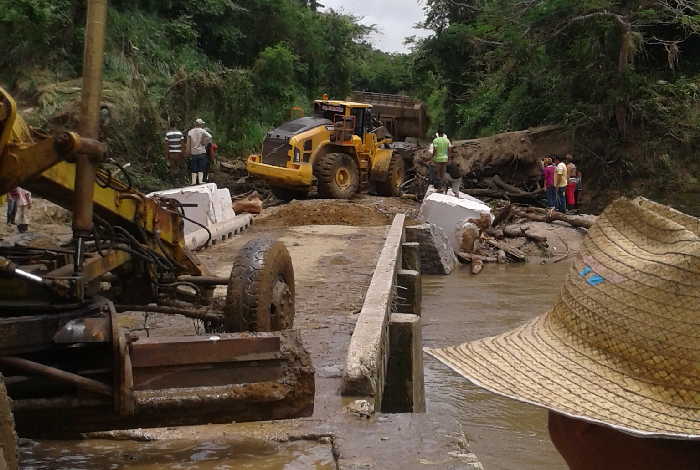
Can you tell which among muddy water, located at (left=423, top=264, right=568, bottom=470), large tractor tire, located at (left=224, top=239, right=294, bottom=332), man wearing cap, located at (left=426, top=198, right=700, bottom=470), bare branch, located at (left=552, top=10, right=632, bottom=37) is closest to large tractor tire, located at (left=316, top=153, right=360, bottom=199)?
muddy water, located at (left=423, top=264, right=568, bottom=470)

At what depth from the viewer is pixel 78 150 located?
12.7ft

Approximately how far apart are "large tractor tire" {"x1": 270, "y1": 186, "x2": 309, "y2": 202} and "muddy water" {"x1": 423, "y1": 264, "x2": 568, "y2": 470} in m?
4.98

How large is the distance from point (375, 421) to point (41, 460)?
6.15ft

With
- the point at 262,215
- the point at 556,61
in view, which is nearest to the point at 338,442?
the point at 262,215

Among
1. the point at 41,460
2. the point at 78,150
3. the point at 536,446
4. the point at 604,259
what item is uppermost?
the point at 78,150

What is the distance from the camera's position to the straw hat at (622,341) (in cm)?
213

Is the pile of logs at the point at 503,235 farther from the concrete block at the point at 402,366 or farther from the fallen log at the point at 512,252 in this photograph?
the concrete block at the point at 402,366

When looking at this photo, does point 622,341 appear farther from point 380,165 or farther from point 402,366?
point 380,165

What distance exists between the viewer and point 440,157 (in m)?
20.4

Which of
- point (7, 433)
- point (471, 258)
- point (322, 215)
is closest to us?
point (7, 433)

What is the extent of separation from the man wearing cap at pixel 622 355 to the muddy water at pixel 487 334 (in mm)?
2465

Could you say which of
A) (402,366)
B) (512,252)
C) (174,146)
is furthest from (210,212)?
(402,366)

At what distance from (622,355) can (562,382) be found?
184 mm

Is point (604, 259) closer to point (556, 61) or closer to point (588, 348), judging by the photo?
point (588, 348)
